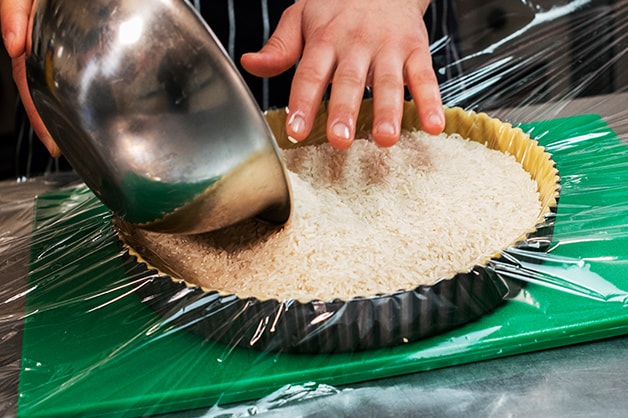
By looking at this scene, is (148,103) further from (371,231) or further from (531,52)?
(531,52)

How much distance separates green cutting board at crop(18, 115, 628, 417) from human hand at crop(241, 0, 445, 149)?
8.0 inches

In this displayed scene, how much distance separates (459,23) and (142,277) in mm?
681

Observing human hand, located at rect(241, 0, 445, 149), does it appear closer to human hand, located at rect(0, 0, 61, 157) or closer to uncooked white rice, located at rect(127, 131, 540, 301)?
uncooked white rice, located at rect(127, 131, 540, 301)

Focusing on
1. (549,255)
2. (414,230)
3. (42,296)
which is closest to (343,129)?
A: (414,230)

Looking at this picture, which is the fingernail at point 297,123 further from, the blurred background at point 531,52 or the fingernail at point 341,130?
the blurred background at point 531,52

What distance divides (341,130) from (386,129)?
48 millimetres

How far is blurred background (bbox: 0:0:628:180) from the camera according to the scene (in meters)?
0.96

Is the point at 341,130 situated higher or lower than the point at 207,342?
higher

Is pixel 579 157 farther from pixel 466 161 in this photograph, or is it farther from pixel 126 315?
pixel 126 315

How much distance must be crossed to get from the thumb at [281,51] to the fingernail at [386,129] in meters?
0.21

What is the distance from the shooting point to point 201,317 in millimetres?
631

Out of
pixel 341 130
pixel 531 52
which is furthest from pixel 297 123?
pixel 531 52

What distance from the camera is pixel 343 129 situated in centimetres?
75

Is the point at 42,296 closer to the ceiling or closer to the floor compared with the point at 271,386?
closer to the ceiling
